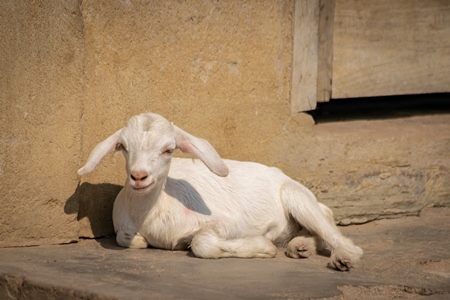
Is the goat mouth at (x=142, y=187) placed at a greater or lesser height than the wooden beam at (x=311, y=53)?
lesser

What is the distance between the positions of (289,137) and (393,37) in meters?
1.31

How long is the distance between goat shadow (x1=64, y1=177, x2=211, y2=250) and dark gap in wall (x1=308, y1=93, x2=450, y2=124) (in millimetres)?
1797

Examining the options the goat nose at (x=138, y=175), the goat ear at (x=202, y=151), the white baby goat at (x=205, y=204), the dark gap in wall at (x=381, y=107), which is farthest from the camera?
the dark gap in wall at (x=381, y=107)

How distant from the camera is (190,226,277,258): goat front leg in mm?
5207

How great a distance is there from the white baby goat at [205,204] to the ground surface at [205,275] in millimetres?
107

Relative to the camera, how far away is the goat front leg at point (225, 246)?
205 inches

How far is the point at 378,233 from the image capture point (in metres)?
6.36

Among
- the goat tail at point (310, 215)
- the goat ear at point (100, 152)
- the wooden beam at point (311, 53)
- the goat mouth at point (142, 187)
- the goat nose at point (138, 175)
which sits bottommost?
the goat tail at point (310, 215)

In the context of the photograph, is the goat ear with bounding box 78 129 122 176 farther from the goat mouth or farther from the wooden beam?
the wooden beam

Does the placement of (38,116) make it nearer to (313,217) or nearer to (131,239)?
(131,239)

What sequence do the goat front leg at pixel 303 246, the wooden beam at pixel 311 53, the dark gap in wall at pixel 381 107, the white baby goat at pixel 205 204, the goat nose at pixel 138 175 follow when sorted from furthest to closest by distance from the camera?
the dark gap in wall at pixel 381 107
the wooden beam at pixel 311 53
the goat front leg at pixel 303 246
the white baby goat at pixel 205 204
the goat nose at pixel 138 175

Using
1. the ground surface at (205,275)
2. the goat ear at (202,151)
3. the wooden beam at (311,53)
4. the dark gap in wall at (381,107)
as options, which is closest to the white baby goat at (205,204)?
the goat ear at (202,151)

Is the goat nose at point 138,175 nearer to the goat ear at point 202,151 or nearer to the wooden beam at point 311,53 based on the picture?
the goat ear at point 202,151

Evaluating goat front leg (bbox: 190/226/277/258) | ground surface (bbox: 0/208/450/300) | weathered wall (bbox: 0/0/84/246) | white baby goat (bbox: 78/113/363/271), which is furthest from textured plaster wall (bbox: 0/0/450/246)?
goat front leg (bbox: 190/226/277/258)
